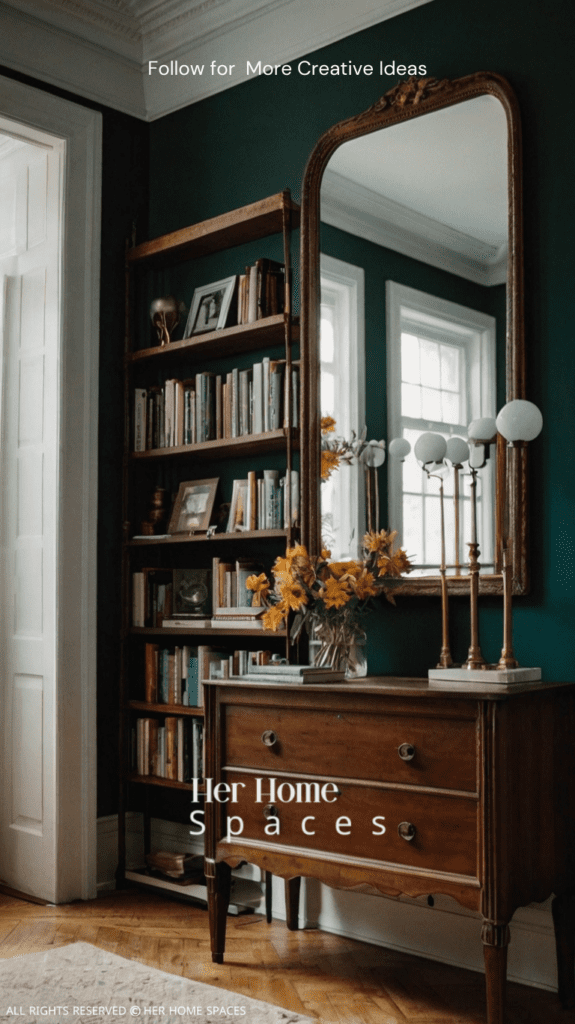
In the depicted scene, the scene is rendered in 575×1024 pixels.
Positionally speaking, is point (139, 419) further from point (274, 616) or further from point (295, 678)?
point (295, 678)

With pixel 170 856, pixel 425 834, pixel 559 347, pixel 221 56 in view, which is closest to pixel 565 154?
pixel 559 347

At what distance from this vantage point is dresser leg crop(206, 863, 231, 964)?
3.04m

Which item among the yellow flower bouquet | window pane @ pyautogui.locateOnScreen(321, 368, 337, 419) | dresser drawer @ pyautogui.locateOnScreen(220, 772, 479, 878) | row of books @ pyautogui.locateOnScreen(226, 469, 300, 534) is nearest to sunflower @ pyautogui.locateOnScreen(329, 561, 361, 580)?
the yellow flower bouquet

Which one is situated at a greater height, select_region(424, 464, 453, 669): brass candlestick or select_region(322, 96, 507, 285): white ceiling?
select_region(322, 96, 507, 285): white ceiling

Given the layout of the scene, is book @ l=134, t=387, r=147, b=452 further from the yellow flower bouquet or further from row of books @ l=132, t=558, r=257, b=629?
the yellow flower bouquet

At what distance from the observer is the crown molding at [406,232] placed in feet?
10.2

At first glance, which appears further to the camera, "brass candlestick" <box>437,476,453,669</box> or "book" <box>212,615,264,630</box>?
"book" <box>212,615,264,630</box>

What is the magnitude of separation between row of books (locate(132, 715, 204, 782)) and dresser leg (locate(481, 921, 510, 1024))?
1430mm

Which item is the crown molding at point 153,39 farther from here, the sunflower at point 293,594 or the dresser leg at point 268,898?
the dresser leg at point 268,898

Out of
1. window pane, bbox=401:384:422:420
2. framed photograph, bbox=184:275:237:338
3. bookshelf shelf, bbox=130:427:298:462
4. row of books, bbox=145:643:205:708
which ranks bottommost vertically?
row of books, bbox=145:643:205:708

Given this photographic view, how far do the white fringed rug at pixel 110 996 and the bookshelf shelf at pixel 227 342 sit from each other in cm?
209

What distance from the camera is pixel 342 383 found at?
3.44 meters

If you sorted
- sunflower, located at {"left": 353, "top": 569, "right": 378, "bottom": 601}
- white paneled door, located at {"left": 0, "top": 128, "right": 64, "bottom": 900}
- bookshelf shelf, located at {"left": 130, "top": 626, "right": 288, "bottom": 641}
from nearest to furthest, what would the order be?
sunflower, located at {"left": 353, "top": 569, "right": 378, "bottom": 601}
bookshelf shelf, located at {"left": 130, "top": 626, "right": 288, "bottom": 641}
white paneled door, located at {"left": 0, "top": 128, "right": 64, "bottom": 900}

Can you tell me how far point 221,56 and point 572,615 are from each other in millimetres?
2571
